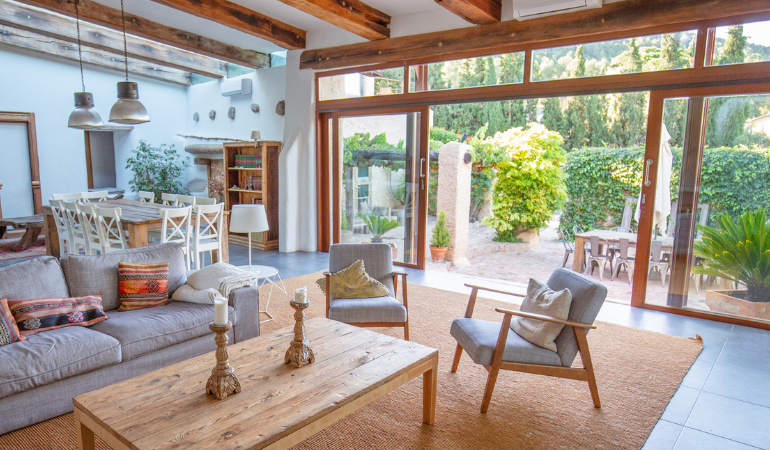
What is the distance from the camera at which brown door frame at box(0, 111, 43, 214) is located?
8.03 metres

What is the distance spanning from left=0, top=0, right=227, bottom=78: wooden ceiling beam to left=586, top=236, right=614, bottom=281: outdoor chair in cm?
675

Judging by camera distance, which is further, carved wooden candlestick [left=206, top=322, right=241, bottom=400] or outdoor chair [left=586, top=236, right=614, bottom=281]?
outdoor chair [left=586, top=236, right=614, bottom=281]

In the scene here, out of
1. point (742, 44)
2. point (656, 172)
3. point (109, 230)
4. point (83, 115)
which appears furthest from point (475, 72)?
point (83, 115)

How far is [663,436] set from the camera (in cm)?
249

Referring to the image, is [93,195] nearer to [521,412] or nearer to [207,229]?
[207,229]

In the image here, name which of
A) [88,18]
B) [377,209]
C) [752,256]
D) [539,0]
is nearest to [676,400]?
[752,256]

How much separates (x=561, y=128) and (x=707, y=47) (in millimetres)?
4522

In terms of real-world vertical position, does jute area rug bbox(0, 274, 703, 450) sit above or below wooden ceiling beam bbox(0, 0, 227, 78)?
below

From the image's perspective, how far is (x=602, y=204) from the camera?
25.5 feet

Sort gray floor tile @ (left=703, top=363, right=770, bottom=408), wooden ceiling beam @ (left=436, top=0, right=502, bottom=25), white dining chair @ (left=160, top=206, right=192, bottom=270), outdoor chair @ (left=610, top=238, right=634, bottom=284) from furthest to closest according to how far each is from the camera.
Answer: outdoor chair @ (left=610, top=238, right=634, bottom=284), white dining chair @ (left=160, top=206, right=192, bottom=270), wooden ceiling beam @ (left=436, top=0, right=502, bottom=25), gray floor tile @ (left=703, top=363, right=770, bottom=408)

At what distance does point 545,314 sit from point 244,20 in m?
5.01

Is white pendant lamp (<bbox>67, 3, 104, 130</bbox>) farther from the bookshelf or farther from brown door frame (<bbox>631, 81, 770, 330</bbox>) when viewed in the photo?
brown door frame (<bbox>631, 81, 770, 330</bbox>)

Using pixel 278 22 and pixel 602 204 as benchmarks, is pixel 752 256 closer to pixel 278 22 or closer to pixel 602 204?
pixel 602 204

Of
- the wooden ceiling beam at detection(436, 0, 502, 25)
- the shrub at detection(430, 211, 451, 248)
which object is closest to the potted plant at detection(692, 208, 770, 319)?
the wooden ceiling beam at detection(436, 0, 502, 25)
